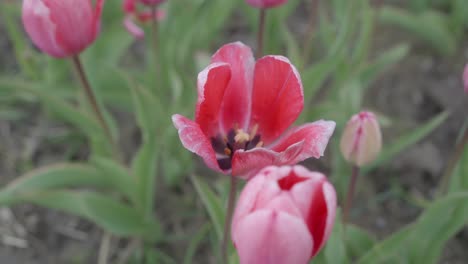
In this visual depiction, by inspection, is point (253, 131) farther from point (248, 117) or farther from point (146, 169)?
point (146, 169)

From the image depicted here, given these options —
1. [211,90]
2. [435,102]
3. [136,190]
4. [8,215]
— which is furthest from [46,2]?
[435,102]

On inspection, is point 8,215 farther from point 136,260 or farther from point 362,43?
point 362,43

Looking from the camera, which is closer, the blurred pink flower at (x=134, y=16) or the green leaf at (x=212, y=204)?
the green leaf at (x=212, y=204)

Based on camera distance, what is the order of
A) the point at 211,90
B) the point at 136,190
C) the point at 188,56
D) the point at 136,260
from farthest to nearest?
the point at 188,56
the point at 136,260
the point at 136,190
the point at 211,90

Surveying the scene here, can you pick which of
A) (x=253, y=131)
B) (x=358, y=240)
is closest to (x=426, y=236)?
Answer: (x=358, y=240)

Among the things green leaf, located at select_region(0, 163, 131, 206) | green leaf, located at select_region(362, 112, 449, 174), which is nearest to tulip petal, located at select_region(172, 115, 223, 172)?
green leaf, located at select_region(0, 163, 131, 206)

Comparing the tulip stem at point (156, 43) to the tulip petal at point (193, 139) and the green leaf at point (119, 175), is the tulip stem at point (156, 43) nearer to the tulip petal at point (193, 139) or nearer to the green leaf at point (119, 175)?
the green leaf at point (119, 175)

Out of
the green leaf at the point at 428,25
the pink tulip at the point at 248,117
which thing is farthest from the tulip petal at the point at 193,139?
the green leaf at the point at 428,25
